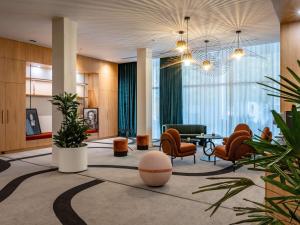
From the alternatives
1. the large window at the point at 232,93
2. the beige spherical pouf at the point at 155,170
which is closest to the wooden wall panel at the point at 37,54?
the large window at the point at 232,93

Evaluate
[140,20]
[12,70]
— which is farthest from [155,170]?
[12,70]

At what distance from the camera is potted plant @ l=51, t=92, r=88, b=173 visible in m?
5.16

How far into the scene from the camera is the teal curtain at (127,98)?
448 inches

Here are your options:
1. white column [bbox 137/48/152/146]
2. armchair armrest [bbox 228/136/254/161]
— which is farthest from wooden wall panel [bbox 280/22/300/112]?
white column [bbox 137/48/152/146]

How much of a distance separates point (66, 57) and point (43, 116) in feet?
13.3

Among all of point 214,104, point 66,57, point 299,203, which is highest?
point 66,57

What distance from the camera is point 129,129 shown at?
37.7 ft

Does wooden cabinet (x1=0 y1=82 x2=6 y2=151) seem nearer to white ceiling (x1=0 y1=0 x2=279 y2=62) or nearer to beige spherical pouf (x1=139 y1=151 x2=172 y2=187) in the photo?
white ceiling (x1=0 y1=0 x2=279 y2=62)

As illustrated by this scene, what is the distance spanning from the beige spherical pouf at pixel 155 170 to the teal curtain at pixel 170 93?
20.0ft

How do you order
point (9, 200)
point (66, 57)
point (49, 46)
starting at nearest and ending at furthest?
point (9, 200)
point (66, 57)
point (49, 46)

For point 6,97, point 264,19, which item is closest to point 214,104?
point 264,19

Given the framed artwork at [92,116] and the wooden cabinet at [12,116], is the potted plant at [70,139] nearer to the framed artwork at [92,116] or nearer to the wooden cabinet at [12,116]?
the wooden cabinet at [12,116]

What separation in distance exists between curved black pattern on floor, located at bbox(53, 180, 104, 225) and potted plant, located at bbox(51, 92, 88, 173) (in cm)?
95

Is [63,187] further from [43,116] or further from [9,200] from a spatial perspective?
[43,116]
